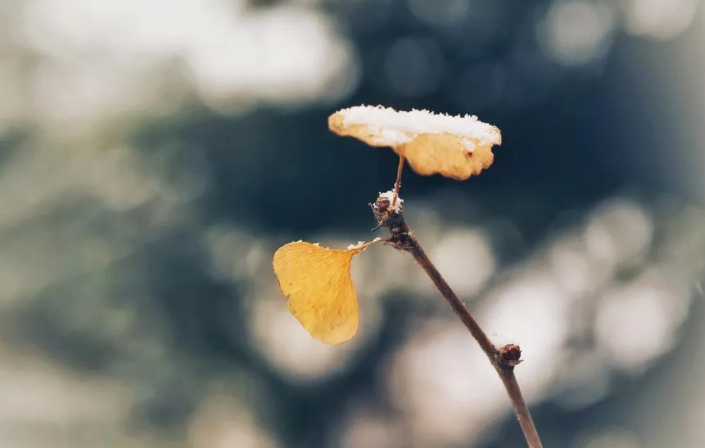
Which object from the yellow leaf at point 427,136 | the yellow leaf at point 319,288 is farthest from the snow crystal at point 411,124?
the yellow leaf at point 319,288

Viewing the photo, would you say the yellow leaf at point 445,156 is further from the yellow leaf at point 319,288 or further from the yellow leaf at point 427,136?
the yellow leaf at point 319,288

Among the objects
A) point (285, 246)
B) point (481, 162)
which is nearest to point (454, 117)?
point (481, 162)

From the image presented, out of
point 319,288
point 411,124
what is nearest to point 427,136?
point 411,124

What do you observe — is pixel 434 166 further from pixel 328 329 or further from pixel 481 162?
pixel 328 329

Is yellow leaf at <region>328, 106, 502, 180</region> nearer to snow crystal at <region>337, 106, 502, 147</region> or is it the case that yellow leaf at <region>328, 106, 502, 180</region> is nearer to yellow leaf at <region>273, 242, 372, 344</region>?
snow crystal at <region>337, 106, 502, 147</region>

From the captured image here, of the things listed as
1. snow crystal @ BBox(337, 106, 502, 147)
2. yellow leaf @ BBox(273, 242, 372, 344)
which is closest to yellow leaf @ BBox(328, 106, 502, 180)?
snow crystal @ BBox(337, 106, 502, 147)

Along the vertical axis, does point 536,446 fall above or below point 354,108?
below
